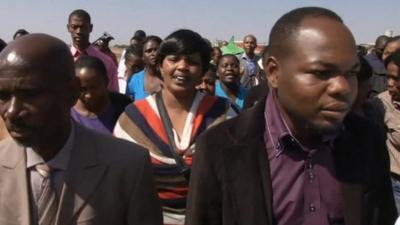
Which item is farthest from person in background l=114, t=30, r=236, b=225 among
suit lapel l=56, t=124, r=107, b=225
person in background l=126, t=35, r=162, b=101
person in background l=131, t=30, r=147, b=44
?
person in background l=131, t=30, r=147, b=44

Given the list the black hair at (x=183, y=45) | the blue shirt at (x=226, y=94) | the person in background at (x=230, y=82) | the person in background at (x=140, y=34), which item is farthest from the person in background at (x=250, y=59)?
the black hair at (x=183, y=45)

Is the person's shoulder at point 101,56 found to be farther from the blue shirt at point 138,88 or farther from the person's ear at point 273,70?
the person's ear at point 273,70

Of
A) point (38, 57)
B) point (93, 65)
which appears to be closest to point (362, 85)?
point (93, 65)

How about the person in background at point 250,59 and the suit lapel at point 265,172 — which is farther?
the person in background at point 250,59

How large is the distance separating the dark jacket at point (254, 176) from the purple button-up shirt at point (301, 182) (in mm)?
31

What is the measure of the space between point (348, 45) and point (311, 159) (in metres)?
0.41

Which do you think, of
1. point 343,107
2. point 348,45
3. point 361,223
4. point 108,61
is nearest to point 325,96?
point 343,107

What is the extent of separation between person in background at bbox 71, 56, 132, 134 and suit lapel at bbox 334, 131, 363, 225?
1967 millimetres

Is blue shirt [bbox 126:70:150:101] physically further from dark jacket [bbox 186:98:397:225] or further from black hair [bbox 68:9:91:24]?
dark jacket [bbox 186:98:397:225]

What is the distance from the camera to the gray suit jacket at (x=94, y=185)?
187 centimetres

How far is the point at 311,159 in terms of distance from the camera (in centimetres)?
203

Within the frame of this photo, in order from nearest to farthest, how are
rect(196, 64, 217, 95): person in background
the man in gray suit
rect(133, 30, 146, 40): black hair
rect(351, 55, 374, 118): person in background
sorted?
1. the man in gray suit
2. rect(351, 55, 374, 118): person in background
3. rect(196, 64, 217, 95): person in background
4. rect(133, 30, 146, 40): black hair

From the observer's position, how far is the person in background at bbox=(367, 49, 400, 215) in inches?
140

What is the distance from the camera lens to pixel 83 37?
20.5 feet
